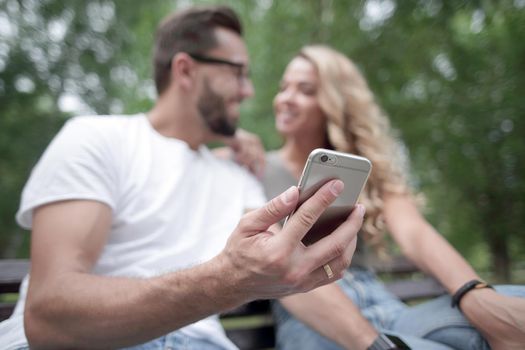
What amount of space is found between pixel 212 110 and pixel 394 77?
1767 millimetres

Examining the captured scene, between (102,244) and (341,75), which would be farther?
(341,75)

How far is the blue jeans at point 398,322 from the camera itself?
1382mm

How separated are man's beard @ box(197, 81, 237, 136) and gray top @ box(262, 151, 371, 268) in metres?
0.35

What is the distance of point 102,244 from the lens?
1361 mm

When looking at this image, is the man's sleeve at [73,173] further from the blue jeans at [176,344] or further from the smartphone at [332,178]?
the smartphone at [332,178]

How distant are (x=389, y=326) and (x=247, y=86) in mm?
1424

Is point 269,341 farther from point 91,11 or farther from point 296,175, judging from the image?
point 91,11

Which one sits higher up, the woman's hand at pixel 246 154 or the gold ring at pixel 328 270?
the gold ring at pixel 328 270

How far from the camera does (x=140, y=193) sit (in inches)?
63.1

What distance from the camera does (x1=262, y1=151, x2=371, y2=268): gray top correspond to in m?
2.04

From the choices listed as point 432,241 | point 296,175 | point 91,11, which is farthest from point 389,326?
point 91,11

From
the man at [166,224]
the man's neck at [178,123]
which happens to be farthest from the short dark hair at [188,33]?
the man's neck at [178,123]

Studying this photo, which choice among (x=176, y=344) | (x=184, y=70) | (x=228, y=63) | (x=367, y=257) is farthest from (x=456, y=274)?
(x=184, y=70)

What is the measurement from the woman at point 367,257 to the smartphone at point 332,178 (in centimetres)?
54
